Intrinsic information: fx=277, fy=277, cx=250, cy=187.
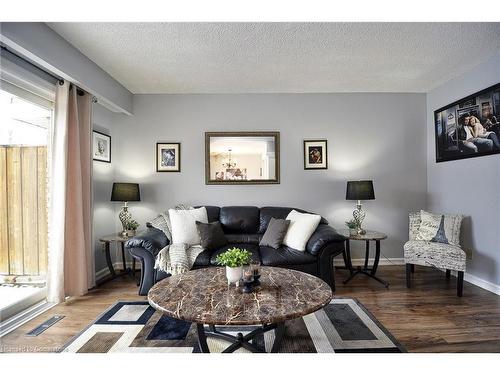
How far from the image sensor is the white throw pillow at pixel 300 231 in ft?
10.5

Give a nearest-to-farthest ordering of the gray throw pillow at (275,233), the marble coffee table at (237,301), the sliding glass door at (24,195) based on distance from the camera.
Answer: the marble coffee table at (237,301) < the sliding glass door at (24,195) < the gray throw pillow at (275,233)

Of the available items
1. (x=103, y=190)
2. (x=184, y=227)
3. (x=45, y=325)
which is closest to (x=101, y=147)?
(x=103, y=190)

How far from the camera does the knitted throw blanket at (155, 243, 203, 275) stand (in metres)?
2.87

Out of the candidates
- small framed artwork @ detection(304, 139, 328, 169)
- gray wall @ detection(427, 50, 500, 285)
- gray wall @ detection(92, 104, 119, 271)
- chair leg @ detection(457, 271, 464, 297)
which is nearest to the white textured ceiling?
gray wall @ detection(427, 50, 500, 285)

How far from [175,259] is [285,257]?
118 centimetres

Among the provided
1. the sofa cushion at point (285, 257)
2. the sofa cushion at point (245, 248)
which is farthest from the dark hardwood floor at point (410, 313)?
the sofa cushion at point (245, 248)

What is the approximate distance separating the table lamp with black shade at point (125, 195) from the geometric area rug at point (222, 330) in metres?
1.37

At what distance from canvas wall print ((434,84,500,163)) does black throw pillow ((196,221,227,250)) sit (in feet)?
10.4

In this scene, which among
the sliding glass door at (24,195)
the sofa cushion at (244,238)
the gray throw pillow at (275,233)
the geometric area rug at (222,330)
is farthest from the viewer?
the sofa cushion at (244,238)

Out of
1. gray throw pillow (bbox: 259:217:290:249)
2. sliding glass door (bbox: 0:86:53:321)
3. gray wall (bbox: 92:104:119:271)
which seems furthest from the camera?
gray wall (bbox: 92:104:119:271)

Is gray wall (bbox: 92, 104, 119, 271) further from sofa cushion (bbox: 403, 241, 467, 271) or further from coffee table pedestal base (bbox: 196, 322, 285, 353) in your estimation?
sofa cushion (bbox: 403, 241, 467, 271)

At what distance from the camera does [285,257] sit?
10.0 ft

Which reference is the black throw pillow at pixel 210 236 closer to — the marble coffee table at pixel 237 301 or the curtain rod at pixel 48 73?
the marble coffee table at pixel 237 301

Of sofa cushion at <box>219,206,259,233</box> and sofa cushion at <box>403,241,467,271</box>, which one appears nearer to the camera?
sofa cushion at <box>403,241,467,271</box>
